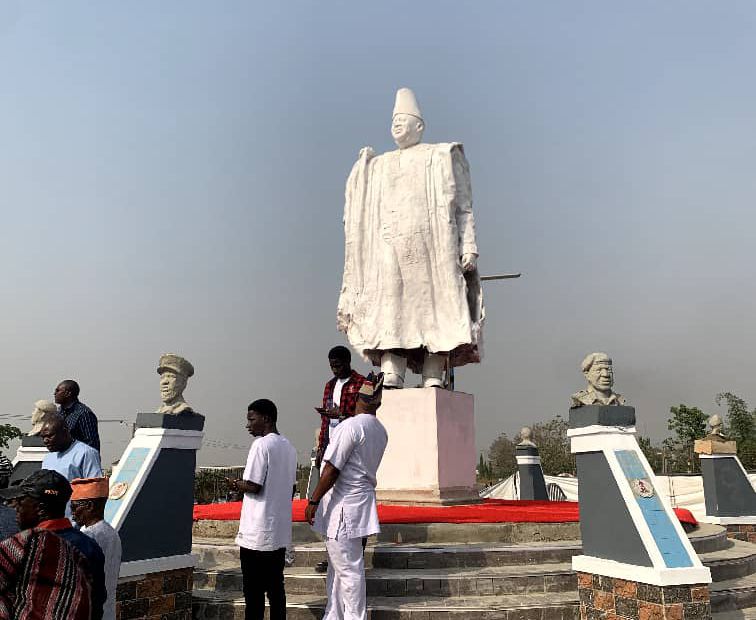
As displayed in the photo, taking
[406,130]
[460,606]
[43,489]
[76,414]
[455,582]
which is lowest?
[460,606]

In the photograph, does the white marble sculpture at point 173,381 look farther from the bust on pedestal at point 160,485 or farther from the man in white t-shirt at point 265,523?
the man in white t-shirt at point 265,523

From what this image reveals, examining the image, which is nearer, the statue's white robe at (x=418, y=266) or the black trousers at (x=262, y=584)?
the black trousers at (x=262, y=584)

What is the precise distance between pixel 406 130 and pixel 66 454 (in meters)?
6.10

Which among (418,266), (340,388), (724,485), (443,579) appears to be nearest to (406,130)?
(418,266)

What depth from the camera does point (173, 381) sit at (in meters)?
5.05

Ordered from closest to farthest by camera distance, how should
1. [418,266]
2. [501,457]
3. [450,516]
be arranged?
[450,516]
[418,266]
[501,457]

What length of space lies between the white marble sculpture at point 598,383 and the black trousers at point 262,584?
2.36 metres

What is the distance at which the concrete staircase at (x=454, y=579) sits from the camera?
4375 mm

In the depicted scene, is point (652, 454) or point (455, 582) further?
point (652, 454)

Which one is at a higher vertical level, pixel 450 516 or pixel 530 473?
pixel 530 473

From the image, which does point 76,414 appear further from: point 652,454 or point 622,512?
point 652,454

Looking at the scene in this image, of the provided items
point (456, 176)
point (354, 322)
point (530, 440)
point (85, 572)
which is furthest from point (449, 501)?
point (530, 440)

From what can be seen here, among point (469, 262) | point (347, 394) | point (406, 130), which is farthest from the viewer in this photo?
point (406, 130)

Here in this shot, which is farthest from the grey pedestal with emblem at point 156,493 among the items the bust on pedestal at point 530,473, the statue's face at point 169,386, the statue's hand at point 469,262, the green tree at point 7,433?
the green tree at point 7,433
